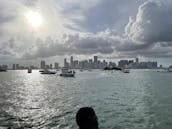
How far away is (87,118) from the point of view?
Answer: 500 cm

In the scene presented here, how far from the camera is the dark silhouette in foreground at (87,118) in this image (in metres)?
4.98

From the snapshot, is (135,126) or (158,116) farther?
(158,116)

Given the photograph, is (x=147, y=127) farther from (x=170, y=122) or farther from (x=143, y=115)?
(x=143, y=115)

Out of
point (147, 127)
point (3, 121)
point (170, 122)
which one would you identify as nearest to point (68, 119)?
point (3, 121)

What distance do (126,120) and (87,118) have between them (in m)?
26.5

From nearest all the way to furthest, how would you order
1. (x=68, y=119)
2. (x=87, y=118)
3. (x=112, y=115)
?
1. (x=87, y=118)
2. (x=68, y=119)
3. (x=112, y=115)

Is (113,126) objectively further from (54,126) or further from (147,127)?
(54,126)

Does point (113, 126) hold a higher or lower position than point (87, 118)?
lower

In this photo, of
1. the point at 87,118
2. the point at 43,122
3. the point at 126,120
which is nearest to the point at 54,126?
the point at 43,122

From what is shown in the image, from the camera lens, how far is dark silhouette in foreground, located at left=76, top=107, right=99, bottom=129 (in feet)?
16.4

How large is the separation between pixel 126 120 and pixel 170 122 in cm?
520

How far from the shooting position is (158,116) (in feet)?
107

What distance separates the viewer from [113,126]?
27.5 meters

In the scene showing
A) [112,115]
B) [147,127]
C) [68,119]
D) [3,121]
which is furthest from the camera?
[112,115]
